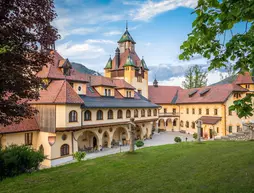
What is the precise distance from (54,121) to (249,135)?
23255 millimetres

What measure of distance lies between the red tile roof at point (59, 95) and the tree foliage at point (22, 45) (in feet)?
42.5

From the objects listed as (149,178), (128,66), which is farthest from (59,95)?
(128,66)

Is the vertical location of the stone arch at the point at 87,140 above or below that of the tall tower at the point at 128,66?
below

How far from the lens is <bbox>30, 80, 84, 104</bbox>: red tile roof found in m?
19.8

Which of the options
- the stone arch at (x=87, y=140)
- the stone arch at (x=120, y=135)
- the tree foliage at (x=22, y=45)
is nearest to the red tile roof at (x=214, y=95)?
the stone arch at (x=120, y=135)

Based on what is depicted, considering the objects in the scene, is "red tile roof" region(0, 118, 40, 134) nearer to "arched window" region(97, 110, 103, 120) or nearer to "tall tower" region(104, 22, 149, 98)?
"arched window" region(97, 110, 103, 120)

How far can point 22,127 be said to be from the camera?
19016 millimetres

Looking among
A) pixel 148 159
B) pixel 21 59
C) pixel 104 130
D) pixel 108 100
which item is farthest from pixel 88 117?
pixel 21 59

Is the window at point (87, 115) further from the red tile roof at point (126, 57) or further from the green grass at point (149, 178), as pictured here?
the red tile roof at point (126, 57)

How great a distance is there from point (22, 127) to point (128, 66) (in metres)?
25.0

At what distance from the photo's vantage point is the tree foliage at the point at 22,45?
5898 millimetres

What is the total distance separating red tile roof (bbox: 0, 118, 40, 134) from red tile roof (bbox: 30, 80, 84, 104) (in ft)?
7.59

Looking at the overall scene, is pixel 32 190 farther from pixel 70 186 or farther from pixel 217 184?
pixel 217 184

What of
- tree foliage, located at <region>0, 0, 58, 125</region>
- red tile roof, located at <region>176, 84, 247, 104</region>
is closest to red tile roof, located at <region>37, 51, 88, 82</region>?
tree foliage, located at <region>0, 0, 58, 125</region>
